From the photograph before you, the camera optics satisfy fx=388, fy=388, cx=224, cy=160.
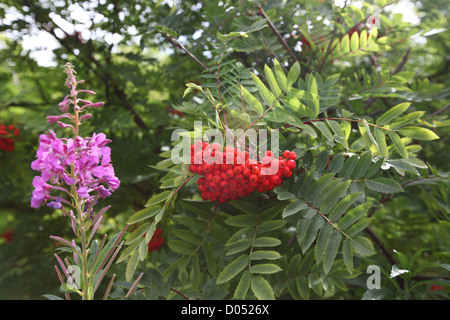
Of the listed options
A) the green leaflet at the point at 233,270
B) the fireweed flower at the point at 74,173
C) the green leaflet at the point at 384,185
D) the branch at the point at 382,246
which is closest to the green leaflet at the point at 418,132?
the green leaflet at the point at 384,185

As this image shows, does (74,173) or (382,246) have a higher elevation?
(74,173)

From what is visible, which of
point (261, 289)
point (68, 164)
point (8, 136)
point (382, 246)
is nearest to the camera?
point (68, 164)

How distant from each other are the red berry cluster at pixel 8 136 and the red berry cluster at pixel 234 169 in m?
1.35

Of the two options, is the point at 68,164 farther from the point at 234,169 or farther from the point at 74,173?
the point at 234,169

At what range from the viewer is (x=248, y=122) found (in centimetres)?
106

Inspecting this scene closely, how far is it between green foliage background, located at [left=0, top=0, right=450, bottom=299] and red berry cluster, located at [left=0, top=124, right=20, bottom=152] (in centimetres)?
4

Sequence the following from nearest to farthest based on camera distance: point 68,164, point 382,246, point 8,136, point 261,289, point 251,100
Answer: point 68,164, point 261,289, point 251,100, point 382,246, point 8,136

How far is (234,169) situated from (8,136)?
1.47 meters

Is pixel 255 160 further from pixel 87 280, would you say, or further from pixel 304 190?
pixel 87 280

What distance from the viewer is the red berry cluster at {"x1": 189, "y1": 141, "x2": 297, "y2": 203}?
3.26 feet

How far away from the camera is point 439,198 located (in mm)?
1354

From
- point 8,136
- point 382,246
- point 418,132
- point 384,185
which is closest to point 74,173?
point 384,185

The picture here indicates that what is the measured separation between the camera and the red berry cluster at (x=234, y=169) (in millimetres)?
995

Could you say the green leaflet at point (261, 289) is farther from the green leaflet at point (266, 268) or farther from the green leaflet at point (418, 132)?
the green leaflet at point (418, 132)
